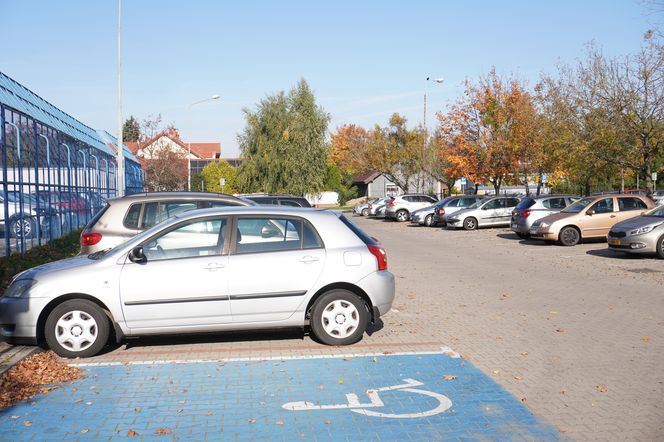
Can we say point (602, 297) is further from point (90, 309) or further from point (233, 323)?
point (90, 309)

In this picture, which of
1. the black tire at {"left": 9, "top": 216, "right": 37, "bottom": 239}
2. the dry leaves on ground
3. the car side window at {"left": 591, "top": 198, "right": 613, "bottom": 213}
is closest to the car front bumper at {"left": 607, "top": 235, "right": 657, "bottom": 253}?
the car side window at {"left": 591, "top": 198, "right": 613, "bottom": 213}

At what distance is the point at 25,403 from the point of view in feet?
18.5

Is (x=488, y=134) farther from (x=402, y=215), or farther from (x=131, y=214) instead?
(x=131, y=214)

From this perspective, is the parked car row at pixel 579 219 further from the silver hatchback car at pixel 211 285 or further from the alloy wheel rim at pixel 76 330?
the alloy wheel rim at pixel 76 330

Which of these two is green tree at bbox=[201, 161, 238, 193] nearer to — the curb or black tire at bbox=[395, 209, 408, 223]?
black tire at bbox=[395, 209, 408, 223]

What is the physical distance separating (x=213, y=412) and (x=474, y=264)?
12.0 m

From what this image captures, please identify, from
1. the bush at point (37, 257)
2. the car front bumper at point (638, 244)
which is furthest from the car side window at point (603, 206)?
the bush at point (37, 257)

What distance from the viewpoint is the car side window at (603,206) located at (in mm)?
20953

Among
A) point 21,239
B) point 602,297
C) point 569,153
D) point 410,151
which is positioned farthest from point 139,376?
point 410,151

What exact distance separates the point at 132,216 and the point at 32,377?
4.11 m

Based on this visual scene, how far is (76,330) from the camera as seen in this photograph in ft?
23.2

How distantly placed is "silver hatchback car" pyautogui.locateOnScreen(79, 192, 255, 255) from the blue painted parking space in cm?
348

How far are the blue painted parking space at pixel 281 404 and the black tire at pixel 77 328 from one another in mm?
435

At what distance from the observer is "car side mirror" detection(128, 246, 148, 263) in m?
7.11
